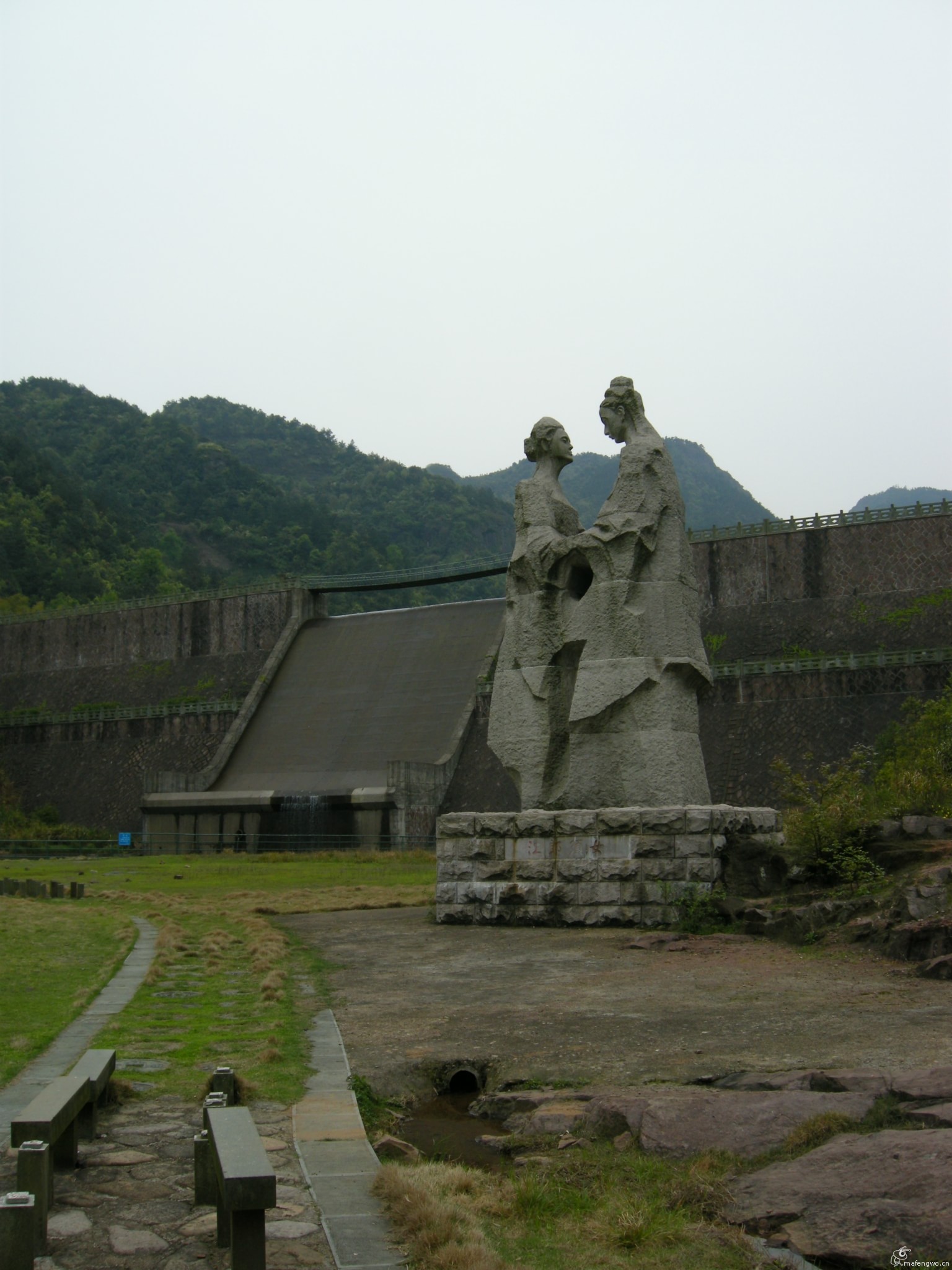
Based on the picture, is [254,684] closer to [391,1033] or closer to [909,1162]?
[391,1033]

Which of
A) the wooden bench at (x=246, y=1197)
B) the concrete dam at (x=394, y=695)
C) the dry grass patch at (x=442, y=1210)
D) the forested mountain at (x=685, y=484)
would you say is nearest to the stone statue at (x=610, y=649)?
the dry grass patch at (x=442, y=1210)

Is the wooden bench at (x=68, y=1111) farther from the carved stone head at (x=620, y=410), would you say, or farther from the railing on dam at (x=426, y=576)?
the railing on dam at (x=426, y=576)

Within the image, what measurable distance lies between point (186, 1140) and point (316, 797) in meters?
27.2

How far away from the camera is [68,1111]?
3.99m

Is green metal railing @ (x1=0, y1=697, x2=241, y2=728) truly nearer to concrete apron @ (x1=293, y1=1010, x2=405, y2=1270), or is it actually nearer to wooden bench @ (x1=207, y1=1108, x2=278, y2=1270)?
concrete apron @ (x1=293, y1=1010, x2=405, y2=1270)

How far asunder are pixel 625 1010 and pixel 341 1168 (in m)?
3.11

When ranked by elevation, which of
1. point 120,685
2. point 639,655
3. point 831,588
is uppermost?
point 831,588

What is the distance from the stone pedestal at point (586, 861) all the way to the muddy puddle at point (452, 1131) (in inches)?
213

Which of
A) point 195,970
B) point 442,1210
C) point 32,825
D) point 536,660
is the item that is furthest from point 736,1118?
point 32,825

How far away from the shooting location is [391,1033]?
671 centimetres

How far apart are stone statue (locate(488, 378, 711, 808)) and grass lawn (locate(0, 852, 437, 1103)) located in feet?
9.53

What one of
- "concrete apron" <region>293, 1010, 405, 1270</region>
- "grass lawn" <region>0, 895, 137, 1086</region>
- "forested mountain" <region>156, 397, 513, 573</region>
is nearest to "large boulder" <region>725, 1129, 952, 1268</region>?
"concrete apron" <region>293, 1010, 405, 1270</region>

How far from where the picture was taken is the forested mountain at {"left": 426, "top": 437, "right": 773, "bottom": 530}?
509 ft

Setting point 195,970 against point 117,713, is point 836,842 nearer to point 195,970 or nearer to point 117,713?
point 195,970
